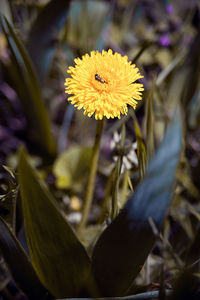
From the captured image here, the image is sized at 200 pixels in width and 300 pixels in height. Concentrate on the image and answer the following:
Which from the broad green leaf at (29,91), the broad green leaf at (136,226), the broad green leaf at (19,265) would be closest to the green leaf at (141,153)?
the broad green leaf at (136,226)

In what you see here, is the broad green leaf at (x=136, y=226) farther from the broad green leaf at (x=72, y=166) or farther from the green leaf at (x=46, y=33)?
the green leaf at (x=46, y=33)

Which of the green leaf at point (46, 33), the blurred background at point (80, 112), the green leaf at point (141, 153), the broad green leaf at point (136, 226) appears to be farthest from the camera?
the green leaf at point (46, 33)

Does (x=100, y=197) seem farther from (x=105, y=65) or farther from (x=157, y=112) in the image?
(x=105, y=65)

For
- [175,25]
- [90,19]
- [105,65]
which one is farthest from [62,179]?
[175,25]

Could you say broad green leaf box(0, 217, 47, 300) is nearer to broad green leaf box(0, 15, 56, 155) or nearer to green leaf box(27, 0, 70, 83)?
broad green leaf box(0, 15, 56, 155)

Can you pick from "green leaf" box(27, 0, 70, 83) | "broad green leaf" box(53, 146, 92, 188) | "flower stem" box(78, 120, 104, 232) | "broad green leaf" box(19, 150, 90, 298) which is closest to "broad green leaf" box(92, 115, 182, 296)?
"broad green leaf" box(19, 150, 90, 298)

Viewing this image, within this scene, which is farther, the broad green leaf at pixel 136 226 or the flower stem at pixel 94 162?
the flower stem at pixel 94 162

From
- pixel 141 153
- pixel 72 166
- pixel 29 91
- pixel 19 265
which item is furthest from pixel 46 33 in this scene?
pixel 19 265

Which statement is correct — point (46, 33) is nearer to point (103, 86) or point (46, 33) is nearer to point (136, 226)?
point (103, 86)
